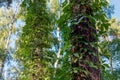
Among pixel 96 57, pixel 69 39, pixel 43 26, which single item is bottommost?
pixel 96 57

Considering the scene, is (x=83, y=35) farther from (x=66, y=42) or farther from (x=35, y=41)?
(x=35, y=41)

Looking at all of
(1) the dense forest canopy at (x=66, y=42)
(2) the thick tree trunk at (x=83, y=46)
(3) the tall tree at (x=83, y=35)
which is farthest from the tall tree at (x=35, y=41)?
(2) the thick tree trunk at (x=83, y=46)

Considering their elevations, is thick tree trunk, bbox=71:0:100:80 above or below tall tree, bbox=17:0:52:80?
below

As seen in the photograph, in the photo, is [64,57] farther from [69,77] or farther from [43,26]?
[43,26]

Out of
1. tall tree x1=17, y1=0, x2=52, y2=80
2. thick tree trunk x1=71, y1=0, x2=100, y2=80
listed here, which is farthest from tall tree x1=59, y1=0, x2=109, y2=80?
tall tree x1=17, y1=0, x2=52, y2=80

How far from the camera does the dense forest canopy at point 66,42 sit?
352 centimetres

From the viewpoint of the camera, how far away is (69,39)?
12.4 feet

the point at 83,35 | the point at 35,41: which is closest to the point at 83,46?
the point at 83,35

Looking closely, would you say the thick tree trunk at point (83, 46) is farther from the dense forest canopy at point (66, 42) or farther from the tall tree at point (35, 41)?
the tall tree at point (35, 41)

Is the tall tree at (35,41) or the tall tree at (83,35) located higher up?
the tall tree at (35,41)

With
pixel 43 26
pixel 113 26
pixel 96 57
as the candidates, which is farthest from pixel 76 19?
pixel 113 26

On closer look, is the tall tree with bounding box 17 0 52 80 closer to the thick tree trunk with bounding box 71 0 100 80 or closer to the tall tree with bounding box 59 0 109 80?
the tall tree with bounding box 59 0 109 80

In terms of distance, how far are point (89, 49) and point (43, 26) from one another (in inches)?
218

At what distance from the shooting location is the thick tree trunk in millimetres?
3373
